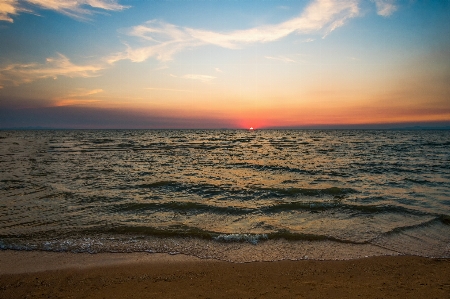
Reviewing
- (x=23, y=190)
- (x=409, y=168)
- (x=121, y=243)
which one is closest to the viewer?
(x=121, y=243)

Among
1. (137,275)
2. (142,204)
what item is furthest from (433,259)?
(142,204)

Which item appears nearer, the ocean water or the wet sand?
the wet sand

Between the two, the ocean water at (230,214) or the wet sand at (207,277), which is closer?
the wet sand at (207,277)

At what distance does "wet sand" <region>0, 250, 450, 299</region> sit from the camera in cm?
483

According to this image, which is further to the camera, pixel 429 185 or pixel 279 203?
pixel 429 185

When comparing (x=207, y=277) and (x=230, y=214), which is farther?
(x=230, y=214)

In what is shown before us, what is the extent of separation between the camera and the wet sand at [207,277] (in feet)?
15.9

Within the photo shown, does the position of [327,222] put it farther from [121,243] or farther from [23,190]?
[23,190]

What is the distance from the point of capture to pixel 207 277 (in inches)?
213

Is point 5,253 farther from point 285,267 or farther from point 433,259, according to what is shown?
point 433,259

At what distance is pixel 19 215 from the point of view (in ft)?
30.5

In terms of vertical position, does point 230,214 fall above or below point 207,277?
below

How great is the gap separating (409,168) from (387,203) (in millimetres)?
12613

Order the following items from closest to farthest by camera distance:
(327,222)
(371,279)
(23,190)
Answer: (371,279), (327,222), (23,190)
